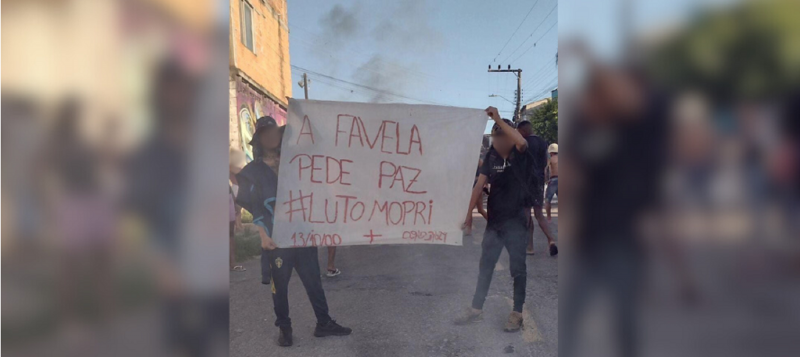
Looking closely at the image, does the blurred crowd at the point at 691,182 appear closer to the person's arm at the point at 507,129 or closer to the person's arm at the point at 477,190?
the person's arm at the point at 507,129

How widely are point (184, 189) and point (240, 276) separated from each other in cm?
414

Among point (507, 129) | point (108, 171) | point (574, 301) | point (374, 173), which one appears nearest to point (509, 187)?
point (507, 129)

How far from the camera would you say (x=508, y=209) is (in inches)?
145

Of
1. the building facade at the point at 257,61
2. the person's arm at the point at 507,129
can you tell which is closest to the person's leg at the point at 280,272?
the person's arm at the point at 507,129

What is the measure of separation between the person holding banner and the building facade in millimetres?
5098

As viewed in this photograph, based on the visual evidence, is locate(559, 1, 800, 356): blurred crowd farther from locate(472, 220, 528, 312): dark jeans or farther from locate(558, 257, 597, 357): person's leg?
locate(472, 220, 528, 312): dark jeans

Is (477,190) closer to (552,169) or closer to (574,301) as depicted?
(574,301)

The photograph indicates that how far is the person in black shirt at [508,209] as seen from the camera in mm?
3643

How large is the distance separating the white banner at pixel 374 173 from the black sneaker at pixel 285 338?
67 centimetres

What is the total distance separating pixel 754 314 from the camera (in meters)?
1.79

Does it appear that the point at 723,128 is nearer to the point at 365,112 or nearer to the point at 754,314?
the point at 754,314

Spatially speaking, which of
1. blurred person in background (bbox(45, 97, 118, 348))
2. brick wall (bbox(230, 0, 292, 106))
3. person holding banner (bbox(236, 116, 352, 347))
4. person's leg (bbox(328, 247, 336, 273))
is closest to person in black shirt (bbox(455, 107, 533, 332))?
person holding banner (bbox(236, 116, 352, 347))

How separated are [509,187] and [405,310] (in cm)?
148

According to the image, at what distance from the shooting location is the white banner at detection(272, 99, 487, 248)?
339 centimetres
